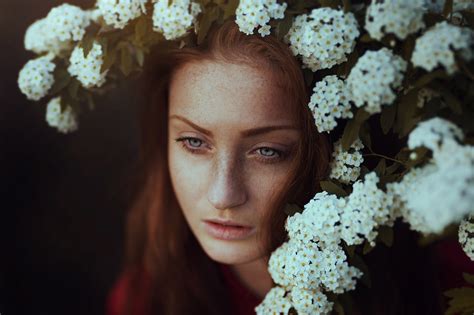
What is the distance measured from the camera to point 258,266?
2869 millimetres

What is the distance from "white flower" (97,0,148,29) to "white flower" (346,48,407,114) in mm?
874

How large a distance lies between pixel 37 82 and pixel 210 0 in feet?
2.64

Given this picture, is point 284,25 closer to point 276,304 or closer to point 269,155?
point 269,155

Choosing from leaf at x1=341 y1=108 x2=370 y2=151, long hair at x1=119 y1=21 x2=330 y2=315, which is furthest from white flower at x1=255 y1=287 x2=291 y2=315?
leaf at x1=341 y1=108 x2=370 y2=151

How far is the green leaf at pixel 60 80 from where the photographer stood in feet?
7.70

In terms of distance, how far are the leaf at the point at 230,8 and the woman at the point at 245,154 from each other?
10 centimetres

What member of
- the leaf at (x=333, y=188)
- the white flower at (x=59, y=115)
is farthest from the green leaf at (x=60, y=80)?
the leaf at (x=333, y=188)

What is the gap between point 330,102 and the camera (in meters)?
1.84

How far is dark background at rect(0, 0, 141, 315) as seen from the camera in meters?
3.38

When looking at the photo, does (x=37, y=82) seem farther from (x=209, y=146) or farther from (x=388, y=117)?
(x=388, y=117)

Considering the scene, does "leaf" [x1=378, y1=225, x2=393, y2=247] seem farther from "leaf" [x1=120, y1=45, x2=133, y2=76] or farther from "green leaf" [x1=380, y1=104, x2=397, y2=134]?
"leaf" [x1=120, y1=45, x2=133, y2=76]

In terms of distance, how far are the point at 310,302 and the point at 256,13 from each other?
1002mm

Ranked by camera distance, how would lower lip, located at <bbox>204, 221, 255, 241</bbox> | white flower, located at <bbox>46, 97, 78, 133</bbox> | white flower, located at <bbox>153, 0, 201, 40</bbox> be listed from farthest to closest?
white flower, located at <bbox>46, 97, 78, 133</bbox>
lower lip, located at <bbox>204, 221, 255, 241</bbox>
white flower, located at <bbox>153, 0, 201, 40</bbox>

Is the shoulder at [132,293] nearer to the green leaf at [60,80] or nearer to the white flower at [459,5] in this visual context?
the green leaf at [60,80]
